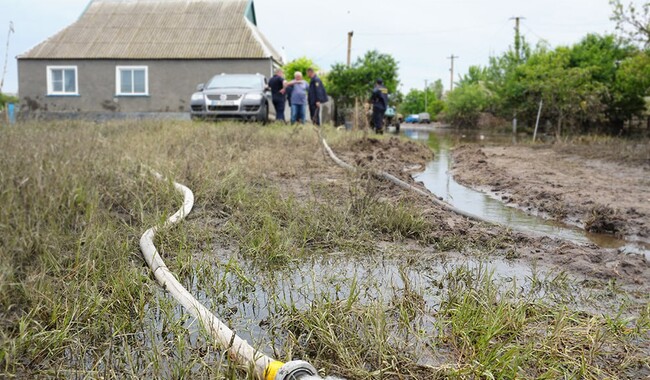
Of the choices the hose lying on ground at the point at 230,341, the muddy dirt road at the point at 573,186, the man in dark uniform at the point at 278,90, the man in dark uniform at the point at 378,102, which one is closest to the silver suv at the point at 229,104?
the man in dark uniform at the point at 278,90

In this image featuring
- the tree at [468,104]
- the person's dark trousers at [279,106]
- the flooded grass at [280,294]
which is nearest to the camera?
the flooded grass at [280,294]

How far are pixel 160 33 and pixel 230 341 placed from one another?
25648 mm

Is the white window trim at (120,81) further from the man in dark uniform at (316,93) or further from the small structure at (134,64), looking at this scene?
the man in dark uniform at (316,93)

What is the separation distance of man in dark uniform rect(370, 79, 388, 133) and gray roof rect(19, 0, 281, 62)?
8.05 meters

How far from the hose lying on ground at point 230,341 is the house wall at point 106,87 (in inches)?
872

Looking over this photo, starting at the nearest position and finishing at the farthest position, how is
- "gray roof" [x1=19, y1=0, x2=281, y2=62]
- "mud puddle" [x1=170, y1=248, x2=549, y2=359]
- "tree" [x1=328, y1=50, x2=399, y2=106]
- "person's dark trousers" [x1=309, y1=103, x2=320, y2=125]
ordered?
"mud puddle" [x1=170, y1=248, x2=549, y2=359] → "person's dark trousers" [x1=309, y1=103, x2=320, y2=125] → "gray roof" [x1=19, y1=0, x2=281, y2=62] → "tree" [x1=328, y1=50, x2=399, y2=106]

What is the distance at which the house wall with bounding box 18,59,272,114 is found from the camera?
→ 24734 millimetres

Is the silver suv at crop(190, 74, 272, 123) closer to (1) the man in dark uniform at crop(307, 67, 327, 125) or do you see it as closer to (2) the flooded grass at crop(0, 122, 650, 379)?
(1) the man in dark uniform at crop(307, 67, 327, 125)

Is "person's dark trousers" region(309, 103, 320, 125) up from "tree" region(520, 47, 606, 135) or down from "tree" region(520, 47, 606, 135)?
down

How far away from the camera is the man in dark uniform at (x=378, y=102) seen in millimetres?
16359

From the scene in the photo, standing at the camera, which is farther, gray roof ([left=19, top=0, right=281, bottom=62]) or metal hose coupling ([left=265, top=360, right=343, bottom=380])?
gray roof ([left=19, top=0, right=281, bottom=62])

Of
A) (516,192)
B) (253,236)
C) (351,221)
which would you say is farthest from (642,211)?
(253,236)

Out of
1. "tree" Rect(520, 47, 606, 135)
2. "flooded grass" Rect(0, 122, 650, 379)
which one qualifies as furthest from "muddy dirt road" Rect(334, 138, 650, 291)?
"tree" Rect(520, 47, 606, 135)

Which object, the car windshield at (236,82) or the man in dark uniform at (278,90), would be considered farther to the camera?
the man in dark uniform at (278,90)
